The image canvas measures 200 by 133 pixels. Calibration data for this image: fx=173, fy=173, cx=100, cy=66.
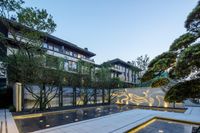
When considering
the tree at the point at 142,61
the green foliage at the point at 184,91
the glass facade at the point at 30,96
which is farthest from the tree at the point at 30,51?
the tree at the point at 142,61

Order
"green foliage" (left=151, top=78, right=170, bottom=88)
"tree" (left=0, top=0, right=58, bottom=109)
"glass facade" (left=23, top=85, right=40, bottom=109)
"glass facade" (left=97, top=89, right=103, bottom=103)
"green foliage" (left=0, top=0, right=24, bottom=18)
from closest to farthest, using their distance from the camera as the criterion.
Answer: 1. "green foliage" (left=151, top=78, right=170, bottom=88)
2. "green foliage" (left=0, top=0, right=24, bottom=18)
3. "tree" (left=0, top=0, right=58, bottom=109)
4. "glass facade" (left=23, top=85, right=40, bottom=109)
5. "glass facade" (left=97, top=89, right=103, bottom=103)

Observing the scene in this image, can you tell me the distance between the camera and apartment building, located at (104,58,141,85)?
35763mm

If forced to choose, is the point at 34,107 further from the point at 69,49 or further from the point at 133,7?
the point at 69,49

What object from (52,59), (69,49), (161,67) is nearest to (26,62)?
(52,59)

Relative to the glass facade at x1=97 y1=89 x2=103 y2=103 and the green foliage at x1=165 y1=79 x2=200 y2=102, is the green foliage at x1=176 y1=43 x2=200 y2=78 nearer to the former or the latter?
the green foliage at x1=165 y1=79 x2=200 y2=102

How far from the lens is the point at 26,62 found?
10.8 m

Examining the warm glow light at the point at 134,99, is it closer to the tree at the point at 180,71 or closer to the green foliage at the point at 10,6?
the green foliage at the point at 10,6

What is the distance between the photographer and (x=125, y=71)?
1591 inches

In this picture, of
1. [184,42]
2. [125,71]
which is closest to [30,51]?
[184,42]

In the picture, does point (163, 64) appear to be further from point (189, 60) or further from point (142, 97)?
point (142, 97)

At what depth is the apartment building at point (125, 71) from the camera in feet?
117

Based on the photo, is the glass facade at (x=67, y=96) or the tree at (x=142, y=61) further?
the tree at (x=142, y=61)

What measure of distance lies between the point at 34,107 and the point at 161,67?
1047cm

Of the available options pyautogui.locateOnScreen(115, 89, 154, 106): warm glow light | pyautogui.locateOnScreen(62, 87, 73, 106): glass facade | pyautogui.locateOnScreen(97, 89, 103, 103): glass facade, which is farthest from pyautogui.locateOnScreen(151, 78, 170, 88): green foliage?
pyautogui.locateOnScreen(97, 89, 103, 103): glass facade
